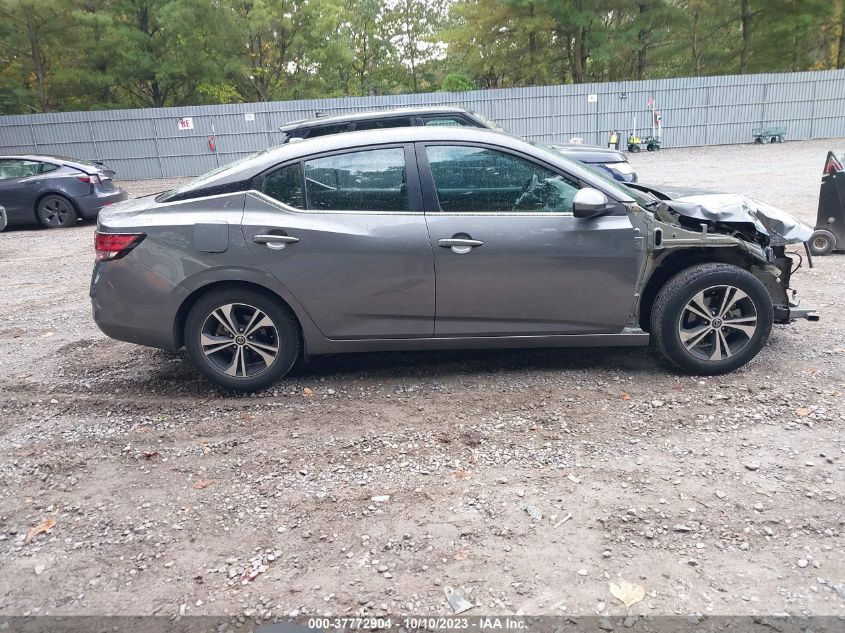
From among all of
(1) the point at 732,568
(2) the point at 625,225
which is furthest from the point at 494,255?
(1) the point at 732,568

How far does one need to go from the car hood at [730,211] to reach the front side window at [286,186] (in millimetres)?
2582

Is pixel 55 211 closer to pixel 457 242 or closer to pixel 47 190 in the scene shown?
pixel 47 190

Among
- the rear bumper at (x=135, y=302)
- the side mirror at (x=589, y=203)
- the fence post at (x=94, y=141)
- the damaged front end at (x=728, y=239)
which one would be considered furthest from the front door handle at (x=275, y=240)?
the fence post at (x=94, y=141)

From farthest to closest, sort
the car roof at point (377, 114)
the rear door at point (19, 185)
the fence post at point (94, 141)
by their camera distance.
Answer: the fence post at point (94, 141)
the rear door at point (19, 185)
the car roof at point (377, 114)

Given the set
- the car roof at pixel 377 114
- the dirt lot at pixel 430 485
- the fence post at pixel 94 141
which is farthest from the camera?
the fence post at pixel 94 141

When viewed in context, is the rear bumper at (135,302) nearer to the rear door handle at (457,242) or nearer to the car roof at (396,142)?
the car roof at (396,142)

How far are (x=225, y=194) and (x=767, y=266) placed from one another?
12.1ft

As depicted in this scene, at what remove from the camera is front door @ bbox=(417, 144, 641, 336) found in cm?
418

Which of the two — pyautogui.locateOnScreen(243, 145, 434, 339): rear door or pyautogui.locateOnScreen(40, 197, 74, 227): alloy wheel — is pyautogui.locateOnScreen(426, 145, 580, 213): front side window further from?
pyautogui.locateOnScreen(40, 197, 74, 227): alloy wheel

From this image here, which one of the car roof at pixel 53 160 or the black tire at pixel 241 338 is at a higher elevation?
the car roof at pixel 53 160

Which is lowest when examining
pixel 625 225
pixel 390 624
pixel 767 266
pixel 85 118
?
pixel 390 624

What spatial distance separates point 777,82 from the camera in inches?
1021

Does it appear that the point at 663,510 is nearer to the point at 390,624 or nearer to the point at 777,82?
the point at 390,624

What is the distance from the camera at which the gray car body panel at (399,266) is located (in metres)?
4.18
